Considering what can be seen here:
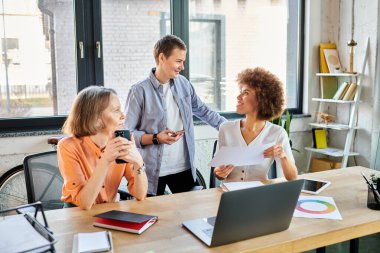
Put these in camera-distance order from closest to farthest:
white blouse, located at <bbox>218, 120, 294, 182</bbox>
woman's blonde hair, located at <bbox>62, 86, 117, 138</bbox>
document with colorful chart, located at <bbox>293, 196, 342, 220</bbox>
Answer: document with colorful chart, located at <bbox>293, 196, 342, 220</bbox>, woman's blonde hair, located at <bbox>62, 86, 117, 138</bbox>, white blouse, located at <bbox>218, 120, 294, 182</bbox>

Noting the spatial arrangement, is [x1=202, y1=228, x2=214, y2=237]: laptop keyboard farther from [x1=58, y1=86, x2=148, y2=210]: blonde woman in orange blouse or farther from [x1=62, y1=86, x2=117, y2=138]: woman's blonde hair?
[x1=62, y1=86, x2=117, y2=138]: woman's blonde hair

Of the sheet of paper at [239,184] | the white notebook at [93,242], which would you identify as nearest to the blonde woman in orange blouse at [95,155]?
the white notebook at [93,242]

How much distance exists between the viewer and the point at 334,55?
3936mm

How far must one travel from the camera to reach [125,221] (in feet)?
4.70

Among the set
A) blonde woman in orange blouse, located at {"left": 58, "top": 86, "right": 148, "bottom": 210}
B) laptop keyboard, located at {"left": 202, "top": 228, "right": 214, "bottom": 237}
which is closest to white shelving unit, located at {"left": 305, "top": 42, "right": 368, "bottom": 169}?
blonde woman in orange blouse, located at {"left": 58, "top": 86, "right": 148, "bottom": 210}

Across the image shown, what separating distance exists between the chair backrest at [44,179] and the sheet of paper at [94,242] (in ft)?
2.05

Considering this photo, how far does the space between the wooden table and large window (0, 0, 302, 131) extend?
1775mm

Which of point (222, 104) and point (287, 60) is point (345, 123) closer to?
point (287, 60)

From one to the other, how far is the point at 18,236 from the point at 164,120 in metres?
1.42

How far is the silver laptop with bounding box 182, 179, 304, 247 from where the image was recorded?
3.90 ft

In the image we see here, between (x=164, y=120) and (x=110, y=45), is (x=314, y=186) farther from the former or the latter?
(x=110, y=45)

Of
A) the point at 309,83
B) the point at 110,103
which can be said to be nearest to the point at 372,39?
the point at 309,83

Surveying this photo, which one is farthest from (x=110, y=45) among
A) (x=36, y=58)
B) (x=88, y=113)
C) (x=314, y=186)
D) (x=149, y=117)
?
(x=314, y=186)

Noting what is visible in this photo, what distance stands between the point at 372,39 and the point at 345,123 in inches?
32.9
